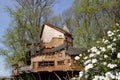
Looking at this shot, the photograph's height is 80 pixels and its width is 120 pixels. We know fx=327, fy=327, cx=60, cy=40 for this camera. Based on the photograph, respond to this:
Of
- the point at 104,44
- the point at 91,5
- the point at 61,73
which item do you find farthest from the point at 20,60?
the point at 104,44

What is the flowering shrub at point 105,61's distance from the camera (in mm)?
9453

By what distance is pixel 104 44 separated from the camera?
35.6ft

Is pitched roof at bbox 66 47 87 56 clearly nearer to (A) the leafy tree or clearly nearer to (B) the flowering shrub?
(A) the leafy tree

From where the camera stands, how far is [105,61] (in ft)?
32.6

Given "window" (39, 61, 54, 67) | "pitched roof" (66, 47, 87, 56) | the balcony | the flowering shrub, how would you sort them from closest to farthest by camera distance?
the flowering shrub → "pitched roof" (66, 47, 87, 56) → "window" (39, 61, 54, 67) → the balcony

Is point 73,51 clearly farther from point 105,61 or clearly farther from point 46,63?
point 105,61

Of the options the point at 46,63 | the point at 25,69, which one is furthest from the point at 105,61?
the point at 25,69

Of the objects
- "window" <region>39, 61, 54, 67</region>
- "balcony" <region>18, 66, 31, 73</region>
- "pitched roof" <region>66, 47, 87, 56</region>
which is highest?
"pitched roof" <region>66, 47, 87, 56</region>

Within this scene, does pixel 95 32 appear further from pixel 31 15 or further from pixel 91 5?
pixel 31 15

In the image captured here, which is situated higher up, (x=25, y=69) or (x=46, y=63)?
(x=46, y=63)

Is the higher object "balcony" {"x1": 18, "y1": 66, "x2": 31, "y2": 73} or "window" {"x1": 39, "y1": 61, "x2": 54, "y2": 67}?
"window" {"x1": 39, "y1": 61, "x2": 54, "y2": 67}

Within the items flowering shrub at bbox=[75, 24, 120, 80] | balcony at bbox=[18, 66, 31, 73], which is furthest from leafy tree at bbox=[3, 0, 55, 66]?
flowering shrub at bbox=[75, 24, 120, 80]

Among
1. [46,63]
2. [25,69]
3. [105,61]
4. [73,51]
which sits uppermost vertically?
[105,61]

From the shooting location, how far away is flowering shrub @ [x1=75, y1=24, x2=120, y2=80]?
9453 millimetres
